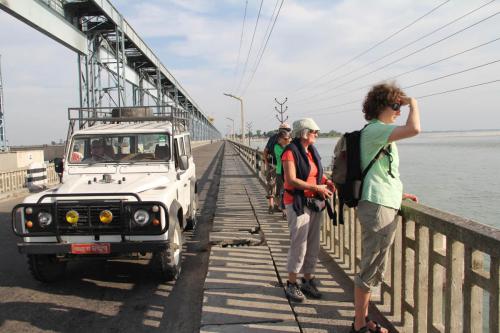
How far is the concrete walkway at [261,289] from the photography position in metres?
3.95

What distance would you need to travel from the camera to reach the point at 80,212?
15.9 feet

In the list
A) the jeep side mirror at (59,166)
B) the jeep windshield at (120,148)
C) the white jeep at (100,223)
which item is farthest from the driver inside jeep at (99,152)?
the white jeep at (100,223)

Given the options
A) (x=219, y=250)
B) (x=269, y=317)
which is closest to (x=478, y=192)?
(x=219, y=250)

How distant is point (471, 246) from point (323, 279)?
2.60m

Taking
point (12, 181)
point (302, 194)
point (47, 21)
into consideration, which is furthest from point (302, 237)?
point (47, 21)

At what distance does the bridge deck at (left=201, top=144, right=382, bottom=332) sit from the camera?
3945 mm

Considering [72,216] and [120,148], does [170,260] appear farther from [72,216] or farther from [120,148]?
[120,148]

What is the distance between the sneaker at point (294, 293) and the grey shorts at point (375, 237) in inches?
45.9

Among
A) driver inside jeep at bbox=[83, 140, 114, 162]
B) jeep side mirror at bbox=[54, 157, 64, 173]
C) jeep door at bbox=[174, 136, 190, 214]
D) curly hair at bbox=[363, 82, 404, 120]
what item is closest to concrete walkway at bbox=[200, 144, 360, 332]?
jeep door at bbox=[174, 136, 190, 214]

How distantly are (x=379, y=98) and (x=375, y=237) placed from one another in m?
1.03

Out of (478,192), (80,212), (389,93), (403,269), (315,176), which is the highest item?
(389,93)

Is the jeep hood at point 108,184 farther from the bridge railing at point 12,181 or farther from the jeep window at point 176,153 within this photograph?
the bridge railing at point 12,181

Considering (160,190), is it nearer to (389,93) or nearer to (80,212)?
(80,212)

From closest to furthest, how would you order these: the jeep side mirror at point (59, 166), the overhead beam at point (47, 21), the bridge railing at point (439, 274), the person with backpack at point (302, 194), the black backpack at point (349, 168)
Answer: the bridge railing at point (439, 274) → the black backpack at point (349, 168) → the person with backpack at point (302, 194) → the jeep side mirror at point (59, 166) → the overhead beam at point (47, 21)
